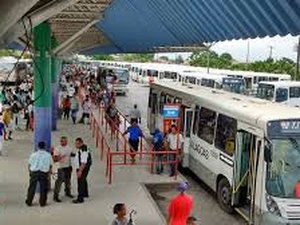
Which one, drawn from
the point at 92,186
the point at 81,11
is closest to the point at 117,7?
the point at 81,11

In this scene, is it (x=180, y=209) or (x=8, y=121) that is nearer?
(x=180, y=209)

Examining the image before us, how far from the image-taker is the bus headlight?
1145cm

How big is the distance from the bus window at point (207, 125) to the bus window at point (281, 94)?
1947 cm

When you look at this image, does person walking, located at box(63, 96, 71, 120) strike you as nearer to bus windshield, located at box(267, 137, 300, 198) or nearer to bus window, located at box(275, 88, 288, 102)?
bus window, located at box(275, 88, 288, 102)

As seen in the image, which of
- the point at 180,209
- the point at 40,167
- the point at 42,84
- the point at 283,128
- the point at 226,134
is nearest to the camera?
the point at 180,209

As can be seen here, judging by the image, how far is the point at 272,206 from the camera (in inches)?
453

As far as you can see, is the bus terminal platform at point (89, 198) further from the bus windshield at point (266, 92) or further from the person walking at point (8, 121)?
the bus windshield at point (266, 92)

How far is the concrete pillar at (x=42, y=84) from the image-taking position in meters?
17.5

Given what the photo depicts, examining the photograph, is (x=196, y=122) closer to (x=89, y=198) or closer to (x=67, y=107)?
(x=89, y=198)

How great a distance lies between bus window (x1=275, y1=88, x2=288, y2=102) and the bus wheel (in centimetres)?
2170

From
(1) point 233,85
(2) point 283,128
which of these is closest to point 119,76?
(1) point 233,85

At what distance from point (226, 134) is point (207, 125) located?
5.50ft

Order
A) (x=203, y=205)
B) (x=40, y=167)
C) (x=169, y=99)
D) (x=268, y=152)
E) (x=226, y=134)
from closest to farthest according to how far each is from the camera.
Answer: (x=268, y=152)
(x=40, y=167)
(x=226, y=134)
(x=203, y=205)
(x=169, y=99)

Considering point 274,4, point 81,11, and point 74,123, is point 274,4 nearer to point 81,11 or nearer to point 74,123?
point 81,11
